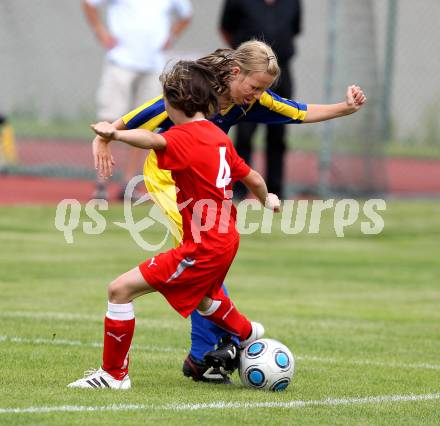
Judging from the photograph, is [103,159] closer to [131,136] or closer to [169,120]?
[131,136]

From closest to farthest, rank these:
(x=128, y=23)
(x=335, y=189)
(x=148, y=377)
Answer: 1. (x=148, y=377)
2. (x=128, y=23)
3. (x=335, y=189)

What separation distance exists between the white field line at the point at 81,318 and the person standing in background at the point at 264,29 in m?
6.11

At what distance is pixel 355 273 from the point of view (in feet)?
39.0

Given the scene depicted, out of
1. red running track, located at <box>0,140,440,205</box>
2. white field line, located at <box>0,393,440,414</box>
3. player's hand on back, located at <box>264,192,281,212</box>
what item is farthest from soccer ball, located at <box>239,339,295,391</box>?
red running track, located at <box>0,140,440,205</box>

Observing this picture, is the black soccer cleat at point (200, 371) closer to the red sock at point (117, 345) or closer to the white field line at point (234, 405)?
the red sock at point (117, 345)

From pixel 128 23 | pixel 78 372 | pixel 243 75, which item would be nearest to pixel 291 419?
pixel 78 372

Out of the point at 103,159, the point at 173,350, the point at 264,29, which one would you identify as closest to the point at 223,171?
the point at 103,159

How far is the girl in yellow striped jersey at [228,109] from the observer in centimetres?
654

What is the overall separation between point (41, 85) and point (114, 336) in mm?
13694

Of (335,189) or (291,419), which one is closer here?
(291,419)

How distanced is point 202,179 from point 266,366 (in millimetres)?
996

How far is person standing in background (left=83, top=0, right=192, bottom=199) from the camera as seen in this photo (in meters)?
15.0

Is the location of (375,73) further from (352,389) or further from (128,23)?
(352,389)

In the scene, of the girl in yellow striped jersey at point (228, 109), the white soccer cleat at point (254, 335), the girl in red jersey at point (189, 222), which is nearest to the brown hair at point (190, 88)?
the girl in red jersey at point (189, 222)
